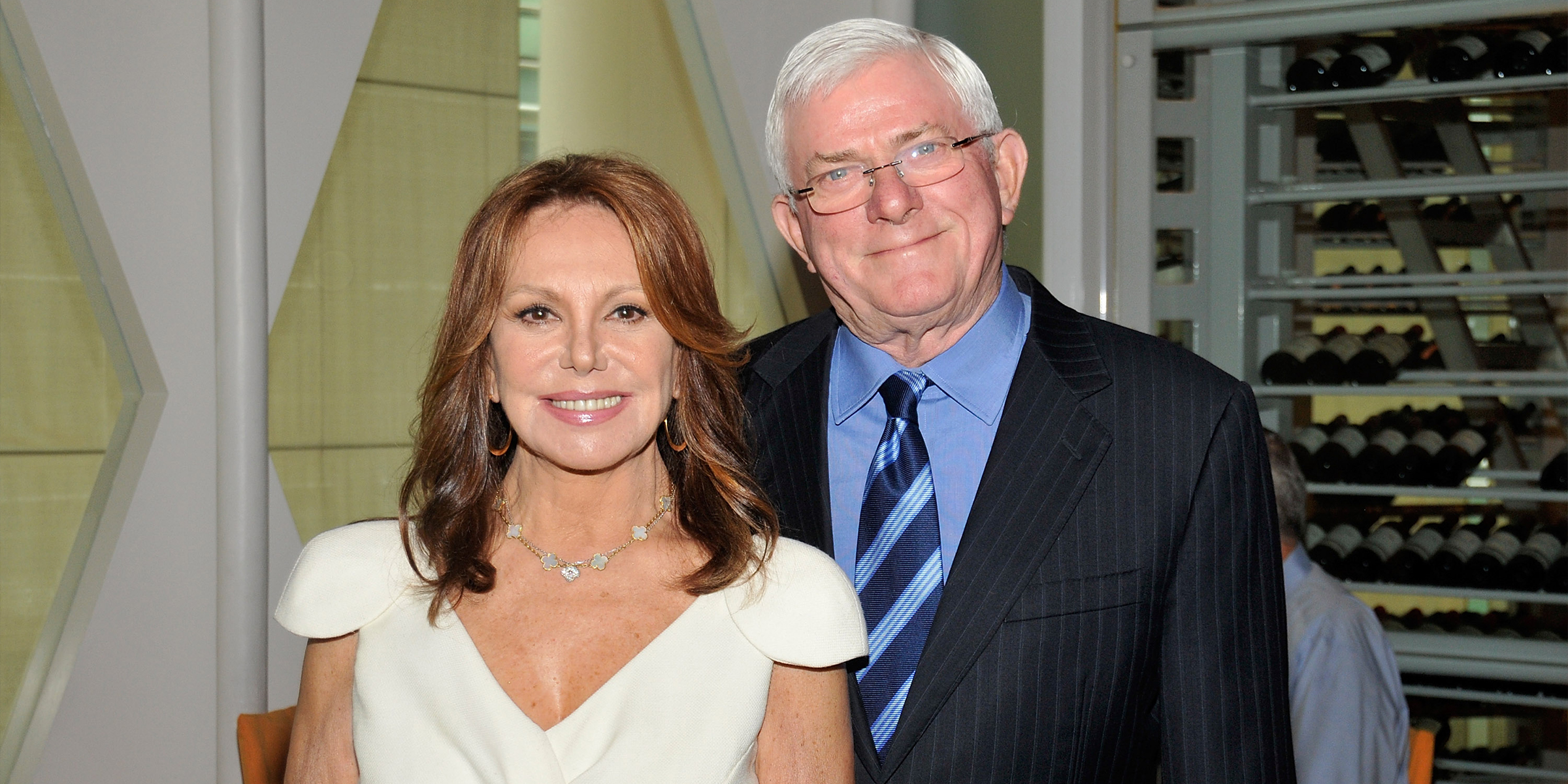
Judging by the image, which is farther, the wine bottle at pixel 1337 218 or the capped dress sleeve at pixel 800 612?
the wine bottle at pixel 1337 218

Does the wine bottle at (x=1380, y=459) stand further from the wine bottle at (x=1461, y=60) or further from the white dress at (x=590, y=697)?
the white dress at (x=590, y=697)

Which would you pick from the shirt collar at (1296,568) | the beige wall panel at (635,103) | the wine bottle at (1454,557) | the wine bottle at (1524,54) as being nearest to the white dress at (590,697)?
the shirt collar at (1296,568)

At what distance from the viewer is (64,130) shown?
7.98 ft

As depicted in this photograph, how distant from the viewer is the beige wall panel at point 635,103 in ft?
10.5

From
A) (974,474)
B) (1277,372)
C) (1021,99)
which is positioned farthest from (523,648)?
(1277,372)

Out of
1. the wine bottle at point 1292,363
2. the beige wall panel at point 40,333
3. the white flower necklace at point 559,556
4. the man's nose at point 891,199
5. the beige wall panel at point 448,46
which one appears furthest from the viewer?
the wine bottle at point 1292,363

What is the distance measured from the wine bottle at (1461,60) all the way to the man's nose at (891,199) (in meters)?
2.78

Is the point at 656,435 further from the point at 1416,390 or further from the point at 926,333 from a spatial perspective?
the point at 1416,390

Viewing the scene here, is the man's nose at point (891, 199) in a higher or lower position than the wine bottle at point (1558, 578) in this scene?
higher

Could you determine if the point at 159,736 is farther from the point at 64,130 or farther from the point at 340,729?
the point at 340,729

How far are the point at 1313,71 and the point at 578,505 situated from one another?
3244mm

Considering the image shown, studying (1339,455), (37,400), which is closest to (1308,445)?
(1339,455)

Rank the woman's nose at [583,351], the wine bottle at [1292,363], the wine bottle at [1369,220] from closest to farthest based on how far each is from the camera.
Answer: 1. the woman's nose at [583,351]
2. the wine bottle at [1292,363]
3. the wine bottle at [1369,220]

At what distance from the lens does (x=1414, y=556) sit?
12.5 feet
